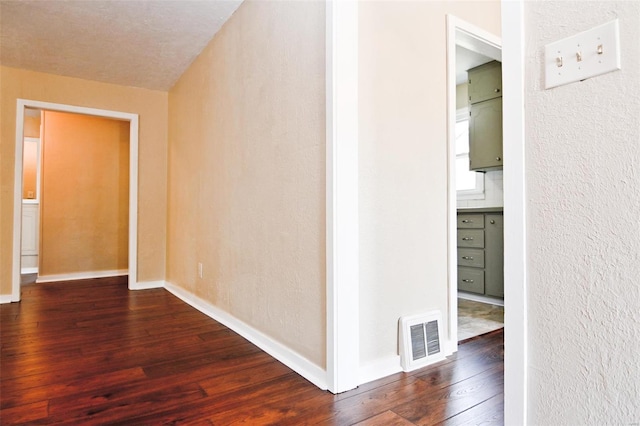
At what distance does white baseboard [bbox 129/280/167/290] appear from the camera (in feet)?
14.0

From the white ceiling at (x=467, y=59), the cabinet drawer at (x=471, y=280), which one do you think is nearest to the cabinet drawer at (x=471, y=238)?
the cabinet drawer at (x=471, y=280)

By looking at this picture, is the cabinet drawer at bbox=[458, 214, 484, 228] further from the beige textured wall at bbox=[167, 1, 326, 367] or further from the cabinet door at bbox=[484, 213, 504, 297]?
the beige textured wall at bbox=[167, 1, 326, 367]

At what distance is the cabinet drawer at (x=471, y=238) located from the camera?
3566 millimetres

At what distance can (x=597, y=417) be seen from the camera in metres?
0.82

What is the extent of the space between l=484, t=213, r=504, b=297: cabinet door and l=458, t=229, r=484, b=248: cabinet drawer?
59 millimetres

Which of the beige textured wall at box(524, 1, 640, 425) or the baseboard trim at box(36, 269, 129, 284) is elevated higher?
the beige textured wall at box(524, 1, 640, 425)

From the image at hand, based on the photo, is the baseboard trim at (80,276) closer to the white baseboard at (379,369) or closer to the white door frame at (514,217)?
the white baseboard at (379,369)

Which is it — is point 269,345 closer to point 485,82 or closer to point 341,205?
point 341,205

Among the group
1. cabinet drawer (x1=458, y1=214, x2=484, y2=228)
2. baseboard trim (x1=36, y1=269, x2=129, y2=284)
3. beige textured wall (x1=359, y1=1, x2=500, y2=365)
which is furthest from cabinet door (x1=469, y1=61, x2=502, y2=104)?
baseboard trim (x1=36, y1=269, x2=129, y2=284)

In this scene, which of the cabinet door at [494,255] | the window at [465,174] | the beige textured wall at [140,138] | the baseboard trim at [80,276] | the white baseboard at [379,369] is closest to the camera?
the white baseboard at [379,369]

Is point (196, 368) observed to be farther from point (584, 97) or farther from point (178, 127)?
point (178, 127)

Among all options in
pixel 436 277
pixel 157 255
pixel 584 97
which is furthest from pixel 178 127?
pixel 584 97

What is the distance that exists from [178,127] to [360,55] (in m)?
2.87

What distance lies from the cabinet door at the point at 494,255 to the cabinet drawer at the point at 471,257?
5 cm
